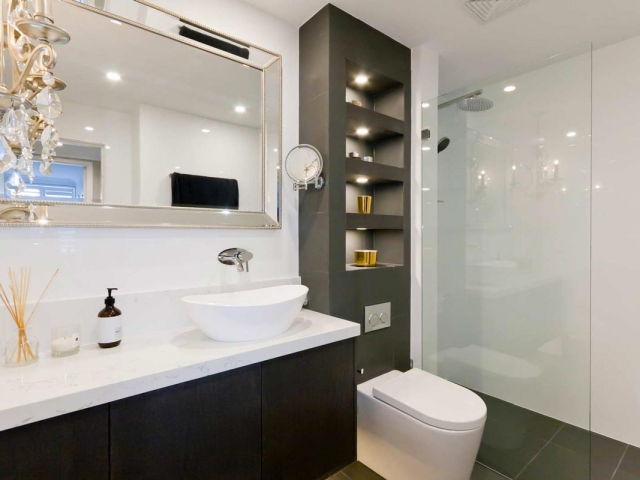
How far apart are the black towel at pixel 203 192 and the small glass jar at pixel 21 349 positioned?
673mm

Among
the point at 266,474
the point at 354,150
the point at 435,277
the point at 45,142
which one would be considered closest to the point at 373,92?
the point at 354,150

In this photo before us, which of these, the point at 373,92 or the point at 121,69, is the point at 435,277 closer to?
the point at 373,92

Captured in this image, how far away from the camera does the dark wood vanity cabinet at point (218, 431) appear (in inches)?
31.2

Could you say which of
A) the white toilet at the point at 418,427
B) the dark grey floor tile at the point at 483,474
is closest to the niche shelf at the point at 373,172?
the white toilet at the point at 418,427

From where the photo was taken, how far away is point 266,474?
1121mm

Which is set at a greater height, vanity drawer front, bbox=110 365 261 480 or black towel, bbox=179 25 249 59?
black towel, bbox=179 25 249 59

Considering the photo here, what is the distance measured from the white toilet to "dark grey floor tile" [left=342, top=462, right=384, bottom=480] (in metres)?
0.03

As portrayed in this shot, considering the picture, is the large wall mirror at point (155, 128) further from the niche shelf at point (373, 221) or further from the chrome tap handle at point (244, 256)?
the niche shelf at point (373, 221)

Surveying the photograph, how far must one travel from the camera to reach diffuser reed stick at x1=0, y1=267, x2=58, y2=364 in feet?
3.24

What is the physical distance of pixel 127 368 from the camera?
96 cm

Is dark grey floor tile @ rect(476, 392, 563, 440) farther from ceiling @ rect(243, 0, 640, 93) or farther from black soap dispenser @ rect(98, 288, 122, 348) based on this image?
ceiling @ rect(243, 0, 640, 93)

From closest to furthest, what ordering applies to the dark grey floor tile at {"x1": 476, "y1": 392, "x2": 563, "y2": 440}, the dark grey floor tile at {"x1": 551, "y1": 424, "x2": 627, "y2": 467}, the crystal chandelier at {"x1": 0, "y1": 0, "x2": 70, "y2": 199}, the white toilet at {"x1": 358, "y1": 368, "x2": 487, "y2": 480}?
the crystal chandelier at {"x1": 0, "y1": 0, "x2": 70, "y2": 199}, the white toilet at {"x1": 358, "y1": 368, "x2": 487, "y2": 480}, the dark grey floor tile at {"x1": 551, "y1": 424, "x2": 627, "y2": 467}, the dark grey floor tile at {"x1": 476, "y1": 392, "x2": 563, "y2": 440}

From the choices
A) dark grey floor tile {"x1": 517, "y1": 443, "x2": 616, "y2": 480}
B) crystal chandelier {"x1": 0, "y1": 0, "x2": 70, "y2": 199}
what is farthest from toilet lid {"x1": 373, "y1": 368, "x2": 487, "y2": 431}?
crystal chandelier {"x1": 0, "y1": 0, "x2": 70, "y2": 199}

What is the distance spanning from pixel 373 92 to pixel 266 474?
2.10 m
